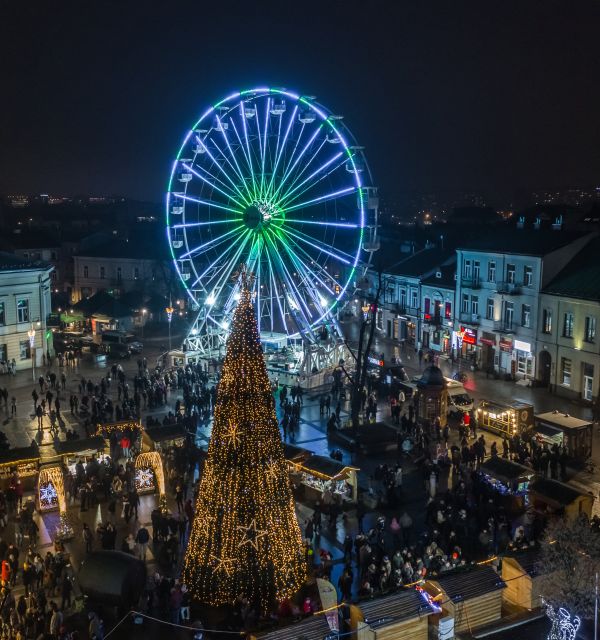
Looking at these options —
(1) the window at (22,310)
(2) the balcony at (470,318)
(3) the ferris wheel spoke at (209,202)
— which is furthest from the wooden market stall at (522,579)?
(1) the window at (22,310)

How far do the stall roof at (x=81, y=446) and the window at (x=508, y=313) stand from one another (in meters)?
27.3

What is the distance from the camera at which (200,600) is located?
1579cm

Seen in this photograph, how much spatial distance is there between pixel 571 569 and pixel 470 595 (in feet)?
7.01

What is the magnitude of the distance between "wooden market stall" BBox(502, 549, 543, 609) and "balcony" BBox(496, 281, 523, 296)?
94.8ft

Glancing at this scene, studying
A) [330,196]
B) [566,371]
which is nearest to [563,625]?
[330,196]

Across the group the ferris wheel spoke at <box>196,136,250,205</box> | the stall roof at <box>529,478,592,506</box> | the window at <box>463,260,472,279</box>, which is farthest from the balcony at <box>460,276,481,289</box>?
the stall roof at <box>529,478,592,506</box>

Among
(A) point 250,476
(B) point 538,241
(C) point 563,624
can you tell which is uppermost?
(B) point 538,241

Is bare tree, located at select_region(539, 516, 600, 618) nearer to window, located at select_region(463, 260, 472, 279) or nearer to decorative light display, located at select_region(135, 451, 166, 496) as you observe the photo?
decorative light display, located at select_region(135, 451, 166, 496)

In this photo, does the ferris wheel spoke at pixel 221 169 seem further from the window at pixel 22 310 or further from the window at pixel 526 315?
the window at pixel 526 315

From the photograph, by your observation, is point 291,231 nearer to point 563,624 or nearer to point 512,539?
point 512,539

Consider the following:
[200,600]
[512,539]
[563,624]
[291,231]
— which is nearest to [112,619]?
[200,600]

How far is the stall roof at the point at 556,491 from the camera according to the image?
20.6m

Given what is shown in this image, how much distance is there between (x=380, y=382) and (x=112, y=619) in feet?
81.5

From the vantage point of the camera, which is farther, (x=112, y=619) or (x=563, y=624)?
(x=112, y=619)
